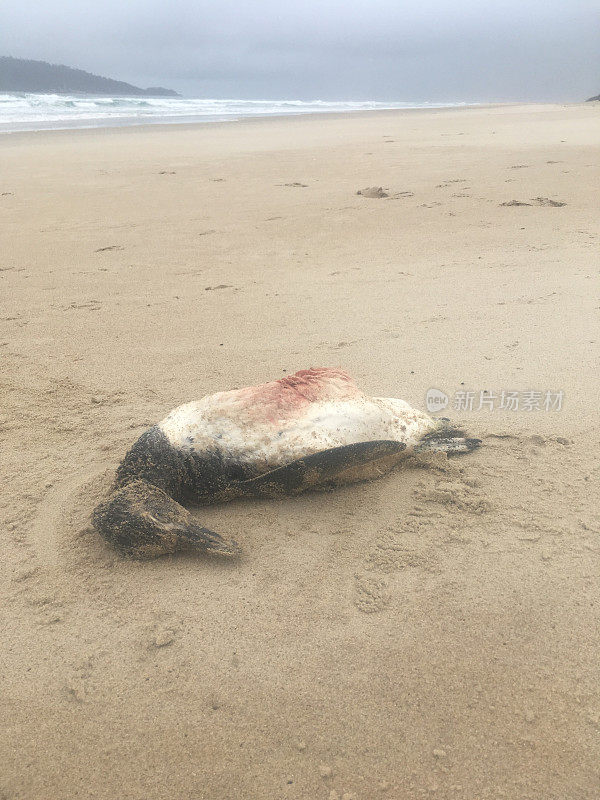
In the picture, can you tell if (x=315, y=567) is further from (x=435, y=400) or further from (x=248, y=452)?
(x=435, y=400)

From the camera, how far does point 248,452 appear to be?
2.34m

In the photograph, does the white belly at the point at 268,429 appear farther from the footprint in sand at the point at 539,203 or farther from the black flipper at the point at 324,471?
the footprint in sand at the point at 539,203

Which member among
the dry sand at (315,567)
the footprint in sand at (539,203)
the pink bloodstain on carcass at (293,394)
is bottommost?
the dry sand at (315,567)

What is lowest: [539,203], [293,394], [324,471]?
[324,471]

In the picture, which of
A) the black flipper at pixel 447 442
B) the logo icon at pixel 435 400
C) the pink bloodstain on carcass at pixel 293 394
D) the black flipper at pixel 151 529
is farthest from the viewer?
the logo icon at pixel 435 400

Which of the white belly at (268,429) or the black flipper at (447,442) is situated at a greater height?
the white belly at (268,429)

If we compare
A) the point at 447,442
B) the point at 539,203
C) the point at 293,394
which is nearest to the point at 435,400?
the point at 447,442

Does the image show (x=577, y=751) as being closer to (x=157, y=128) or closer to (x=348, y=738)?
(x=348, y=738)

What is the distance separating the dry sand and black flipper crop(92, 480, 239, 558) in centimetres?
6

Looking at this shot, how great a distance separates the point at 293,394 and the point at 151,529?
0.79m

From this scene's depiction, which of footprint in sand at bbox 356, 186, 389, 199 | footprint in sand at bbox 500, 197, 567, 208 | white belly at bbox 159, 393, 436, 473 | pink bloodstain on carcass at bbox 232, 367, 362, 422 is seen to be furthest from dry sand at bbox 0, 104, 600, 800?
footprint in sand at bbox 356, 186, 389, 199

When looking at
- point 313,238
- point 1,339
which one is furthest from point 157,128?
point 1,339

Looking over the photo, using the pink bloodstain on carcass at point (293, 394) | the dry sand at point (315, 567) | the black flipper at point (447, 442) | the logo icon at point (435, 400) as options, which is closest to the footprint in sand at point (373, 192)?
the dry sand at point (315, 567)

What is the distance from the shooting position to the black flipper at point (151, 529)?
6.98 ft
